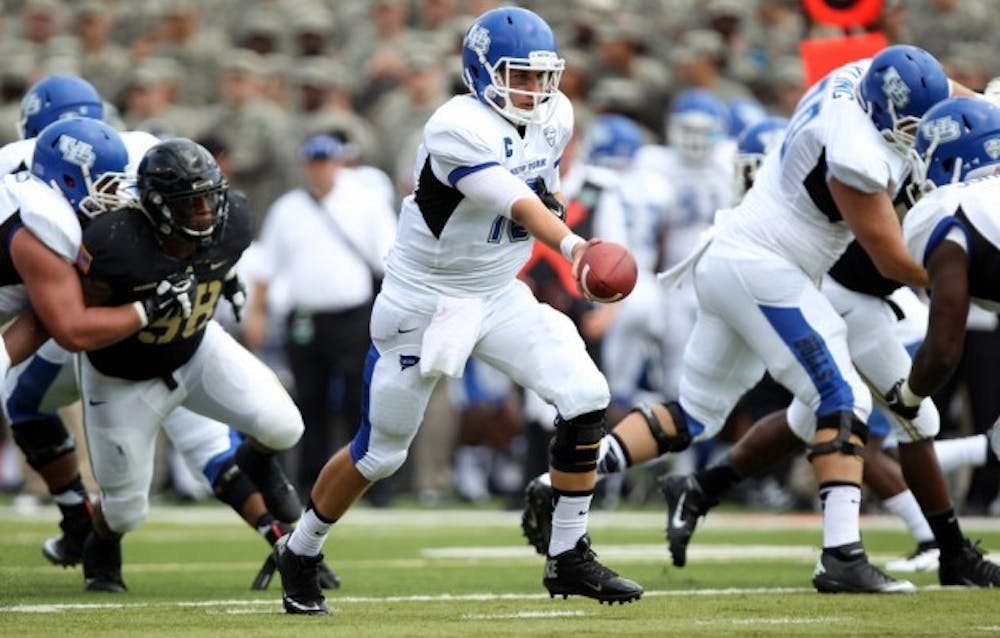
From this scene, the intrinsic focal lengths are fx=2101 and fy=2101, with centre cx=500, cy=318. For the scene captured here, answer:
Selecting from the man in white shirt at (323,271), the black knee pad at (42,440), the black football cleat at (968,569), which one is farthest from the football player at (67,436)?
the man in white shirt at (323,271)

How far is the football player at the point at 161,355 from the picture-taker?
7.03m

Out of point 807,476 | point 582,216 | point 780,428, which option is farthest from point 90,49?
point 780,428

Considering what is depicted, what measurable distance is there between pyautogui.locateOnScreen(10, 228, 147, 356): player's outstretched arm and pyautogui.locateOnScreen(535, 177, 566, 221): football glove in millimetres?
1409

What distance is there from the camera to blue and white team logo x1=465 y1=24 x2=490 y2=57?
21.7 feet

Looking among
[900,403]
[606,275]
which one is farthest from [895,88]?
[606,275]

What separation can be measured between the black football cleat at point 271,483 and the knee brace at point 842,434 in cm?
200

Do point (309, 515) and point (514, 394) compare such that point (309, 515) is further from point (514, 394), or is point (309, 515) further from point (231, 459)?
point (514, 394)

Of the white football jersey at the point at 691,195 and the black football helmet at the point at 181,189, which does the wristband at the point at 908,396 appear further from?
the white football jersey at the point at 691,195

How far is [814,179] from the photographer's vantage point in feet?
24.4

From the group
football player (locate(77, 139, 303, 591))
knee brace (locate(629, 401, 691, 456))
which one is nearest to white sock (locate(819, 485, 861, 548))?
knee brace (locate(629, 401, 691, 456))

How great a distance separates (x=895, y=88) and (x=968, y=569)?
5.91 ft

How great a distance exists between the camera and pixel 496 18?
664 cm

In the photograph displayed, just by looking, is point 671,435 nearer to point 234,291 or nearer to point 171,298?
point 234,291

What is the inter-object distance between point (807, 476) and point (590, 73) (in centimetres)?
376
